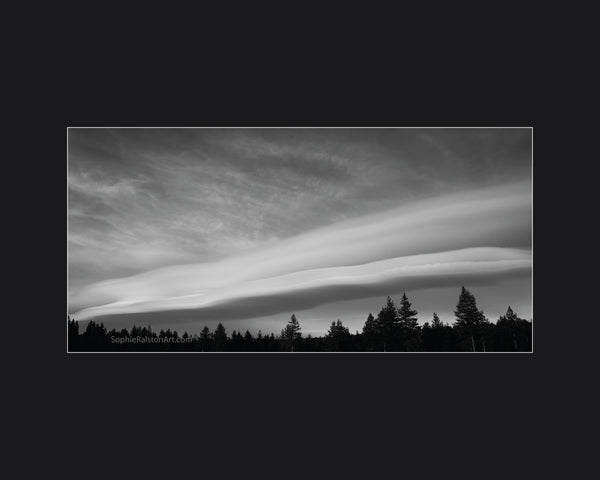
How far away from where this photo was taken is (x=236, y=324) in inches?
676

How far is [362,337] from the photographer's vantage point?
16953 mm

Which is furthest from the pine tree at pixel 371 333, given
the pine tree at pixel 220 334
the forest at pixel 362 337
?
the pine tree at pixel 220 334

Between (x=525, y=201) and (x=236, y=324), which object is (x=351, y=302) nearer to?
(x=236, y=324)

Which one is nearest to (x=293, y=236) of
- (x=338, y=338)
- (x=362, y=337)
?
(x=338, y=338)

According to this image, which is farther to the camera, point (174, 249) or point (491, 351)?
point (174, 249)

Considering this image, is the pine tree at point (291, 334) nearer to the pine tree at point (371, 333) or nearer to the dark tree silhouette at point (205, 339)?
the pine tree at point (371, 333)

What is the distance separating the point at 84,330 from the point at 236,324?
15.3ft

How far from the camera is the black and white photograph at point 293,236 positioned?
16.9 meters

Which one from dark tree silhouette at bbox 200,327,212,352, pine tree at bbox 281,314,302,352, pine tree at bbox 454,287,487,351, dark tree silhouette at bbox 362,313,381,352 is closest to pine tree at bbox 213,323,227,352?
dark tree silhouette at bbox 200,327,212,352

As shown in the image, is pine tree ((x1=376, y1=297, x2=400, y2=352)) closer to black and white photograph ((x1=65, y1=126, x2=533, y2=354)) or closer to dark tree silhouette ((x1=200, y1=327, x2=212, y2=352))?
black and white photograph ((x1=65, y1=126, x2=533, y2=354))

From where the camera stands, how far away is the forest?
1658cm

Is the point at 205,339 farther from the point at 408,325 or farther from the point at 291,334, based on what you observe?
the point at 408,325

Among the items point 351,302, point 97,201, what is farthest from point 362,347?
point 97,201

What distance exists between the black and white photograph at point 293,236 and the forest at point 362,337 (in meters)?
0.04
